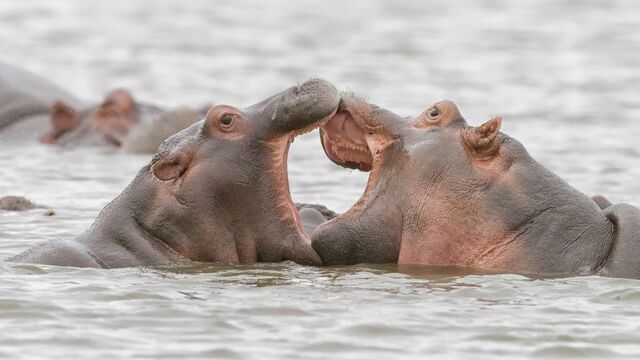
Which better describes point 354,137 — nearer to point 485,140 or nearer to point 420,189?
point 420,189

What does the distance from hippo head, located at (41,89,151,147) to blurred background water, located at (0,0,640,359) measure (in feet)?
1.48

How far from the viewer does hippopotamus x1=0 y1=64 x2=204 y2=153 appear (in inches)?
632

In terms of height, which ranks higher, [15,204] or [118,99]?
[118,99]

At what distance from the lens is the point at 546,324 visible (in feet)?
26.8

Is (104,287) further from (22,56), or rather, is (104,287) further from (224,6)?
(224,6)

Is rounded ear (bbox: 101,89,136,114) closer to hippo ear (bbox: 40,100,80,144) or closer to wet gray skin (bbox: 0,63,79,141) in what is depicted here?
hippo ear (bbox: 40,100,80,144)

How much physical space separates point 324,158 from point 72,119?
2.66 meters

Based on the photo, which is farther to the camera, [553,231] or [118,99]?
[118,99]

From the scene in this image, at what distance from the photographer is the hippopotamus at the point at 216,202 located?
9422mm

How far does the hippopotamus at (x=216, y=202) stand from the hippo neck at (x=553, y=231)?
1.20 metres

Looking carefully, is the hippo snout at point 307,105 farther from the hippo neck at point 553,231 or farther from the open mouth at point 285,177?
the hippo neck at point 553,231

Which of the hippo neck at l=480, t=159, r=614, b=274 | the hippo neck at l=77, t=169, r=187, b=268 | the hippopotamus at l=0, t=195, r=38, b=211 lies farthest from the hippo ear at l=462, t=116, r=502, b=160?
the hippopotamus at l=0, t=195, r=38, b=211

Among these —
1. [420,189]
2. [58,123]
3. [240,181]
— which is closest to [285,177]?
[240,181]

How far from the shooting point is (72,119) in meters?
16.3
